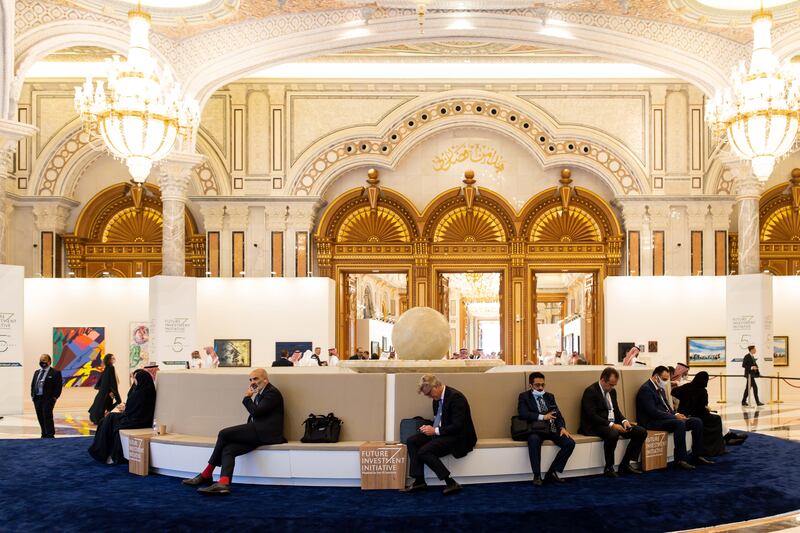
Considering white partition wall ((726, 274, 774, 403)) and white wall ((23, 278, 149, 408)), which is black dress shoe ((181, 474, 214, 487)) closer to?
white wall ((23, 278, 149, 408))

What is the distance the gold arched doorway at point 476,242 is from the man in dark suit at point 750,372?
3632 mm

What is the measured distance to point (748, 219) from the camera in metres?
15.4

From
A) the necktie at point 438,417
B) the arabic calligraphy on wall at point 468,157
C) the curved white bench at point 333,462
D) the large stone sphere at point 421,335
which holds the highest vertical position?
the arabic calligraphy on wall at point 468,157

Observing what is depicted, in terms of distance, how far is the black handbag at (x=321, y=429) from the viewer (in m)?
7.53

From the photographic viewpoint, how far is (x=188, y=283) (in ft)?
48.2

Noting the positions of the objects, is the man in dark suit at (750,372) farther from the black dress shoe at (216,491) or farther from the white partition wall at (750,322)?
the black dress shoe at (216,491)

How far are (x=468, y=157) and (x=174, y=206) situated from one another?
634 centimetres

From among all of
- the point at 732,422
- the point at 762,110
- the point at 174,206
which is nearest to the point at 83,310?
the point at 174,206

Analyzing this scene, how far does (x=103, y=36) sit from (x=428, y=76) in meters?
6.59

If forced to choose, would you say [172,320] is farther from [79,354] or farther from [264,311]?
[79,354]

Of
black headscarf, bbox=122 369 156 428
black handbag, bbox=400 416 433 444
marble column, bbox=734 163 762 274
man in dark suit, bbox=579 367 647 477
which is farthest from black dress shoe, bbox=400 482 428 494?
marble column, bbox=734 163 762 274

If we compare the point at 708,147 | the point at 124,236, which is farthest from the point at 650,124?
the point at 124,236

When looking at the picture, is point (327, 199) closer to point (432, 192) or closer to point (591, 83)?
point (432, 192)

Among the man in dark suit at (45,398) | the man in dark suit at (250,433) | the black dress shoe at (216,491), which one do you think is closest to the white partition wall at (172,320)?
the man in dark suit at (45,398)
